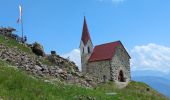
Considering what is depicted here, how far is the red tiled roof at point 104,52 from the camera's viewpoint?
8544 centimetres

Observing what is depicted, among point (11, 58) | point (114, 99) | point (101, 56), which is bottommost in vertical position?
point (114, 99)

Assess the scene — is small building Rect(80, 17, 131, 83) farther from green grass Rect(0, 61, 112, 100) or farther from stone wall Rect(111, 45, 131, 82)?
green grass Rect(0, 61, 112, 100)

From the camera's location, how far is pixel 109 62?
3307 inches

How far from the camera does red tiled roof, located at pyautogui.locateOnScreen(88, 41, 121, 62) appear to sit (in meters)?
85.4

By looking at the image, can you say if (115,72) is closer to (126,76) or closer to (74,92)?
(126,76)

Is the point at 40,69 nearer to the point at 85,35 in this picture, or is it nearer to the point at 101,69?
the point at 101,69

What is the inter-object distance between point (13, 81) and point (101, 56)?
6533cm

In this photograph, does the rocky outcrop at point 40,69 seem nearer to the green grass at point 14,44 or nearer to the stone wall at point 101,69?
the green grass at point 14,44

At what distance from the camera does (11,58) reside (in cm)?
3409

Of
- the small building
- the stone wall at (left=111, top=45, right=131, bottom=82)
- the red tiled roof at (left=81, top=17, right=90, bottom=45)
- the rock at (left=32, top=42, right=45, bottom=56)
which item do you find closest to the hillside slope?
the rock at (left=32, top=42, right=45, bottom=56)

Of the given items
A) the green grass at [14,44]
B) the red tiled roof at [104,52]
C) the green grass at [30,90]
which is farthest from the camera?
the red tiled roof at [104,52]

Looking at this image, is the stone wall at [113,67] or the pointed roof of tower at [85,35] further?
the pointed roof of tower at [85,35]


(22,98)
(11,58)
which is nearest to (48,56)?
(11,58)

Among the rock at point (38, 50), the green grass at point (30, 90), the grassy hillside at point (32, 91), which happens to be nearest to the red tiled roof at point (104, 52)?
the rock at point (38, 50)
